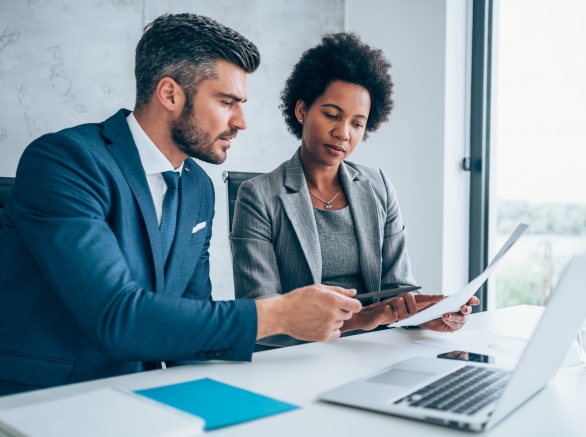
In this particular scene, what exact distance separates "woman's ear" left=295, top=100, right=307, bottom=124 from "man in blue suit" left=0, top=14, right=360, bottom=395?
0.53 m

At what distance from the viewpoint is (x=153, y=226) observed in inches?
46.1

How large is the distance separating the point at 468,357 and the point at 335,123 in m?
0.89

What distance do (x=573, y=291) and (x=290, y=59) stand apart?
102 inches

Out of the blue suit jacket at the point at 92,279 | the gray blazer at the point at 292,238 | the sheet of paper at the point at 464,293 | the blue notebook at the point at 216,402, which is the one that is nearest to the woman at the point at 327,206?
the gray blazer at the point at 292,238

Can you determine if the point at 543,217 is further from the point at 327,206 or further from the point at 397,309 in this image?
the point at 397,309

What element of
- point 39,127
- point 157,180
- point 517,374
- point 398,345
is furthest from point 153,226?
point 39,127

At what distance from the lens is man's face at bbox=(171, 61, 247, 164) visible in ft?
4.32

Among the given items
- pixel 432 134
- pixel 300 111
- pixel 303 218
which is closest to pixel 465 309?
pixel 303 218

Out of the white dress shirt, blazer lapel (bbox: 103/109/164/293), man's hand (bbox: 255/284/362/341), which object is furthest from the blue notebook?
the white dress shirt

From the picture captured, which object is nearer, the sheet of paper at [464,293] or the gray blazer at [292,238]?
the sheet of paper at [464,293]

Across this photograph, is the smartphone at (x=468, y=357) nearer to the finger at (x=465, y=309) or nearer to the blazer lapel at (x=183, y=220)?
the finger at (x=465, y=309)

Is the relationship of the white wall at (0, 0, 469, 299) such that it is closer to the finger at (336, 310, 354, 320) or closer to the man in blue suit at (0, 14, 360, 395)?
the man in blue suit at (0, 14, 360, 395)

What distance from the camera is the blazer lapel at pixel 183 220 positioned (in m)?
1.25

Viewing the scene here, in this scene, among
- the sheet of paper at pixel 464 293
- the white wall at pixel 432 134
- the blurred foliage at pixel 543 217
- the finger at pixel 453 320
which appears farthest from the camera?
the white wall at pixel 432 134
